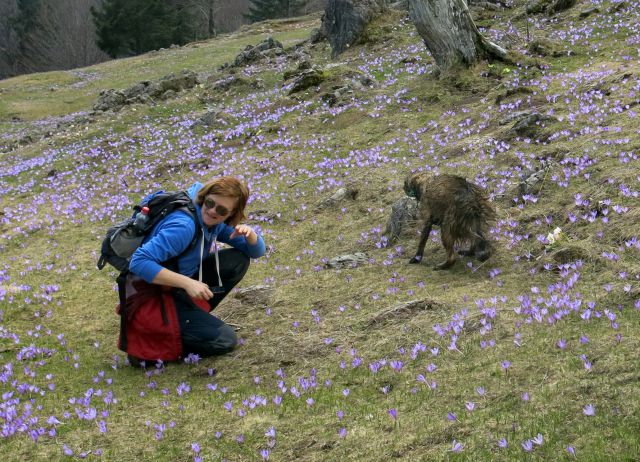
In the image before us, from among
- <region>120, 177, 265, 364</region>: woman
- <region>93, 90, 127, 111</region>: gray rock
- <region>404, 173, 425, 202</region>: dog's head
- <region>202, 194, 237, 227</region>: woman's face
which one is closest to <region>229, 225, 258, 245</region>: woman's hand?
<region>120, 177, 265, 364</region>: woman

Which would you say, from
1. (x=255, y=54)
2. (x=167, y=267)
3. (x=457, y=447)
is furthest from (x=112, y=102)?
(x=457, y=447)

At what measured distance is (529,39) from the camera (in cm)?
1811

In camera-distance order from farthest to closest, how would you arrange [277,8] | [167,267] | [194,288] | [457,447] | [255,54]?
1. [277,8]
2. [255,54]
3. [167,267]
4. [194,288]
5. [457,447]

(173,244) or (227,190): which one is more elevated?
(227,190)

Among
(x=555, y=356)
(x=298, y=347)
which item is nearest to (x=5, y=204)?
(x=298, y=347)

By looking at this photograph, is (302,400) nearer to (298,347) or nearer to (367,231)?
(298,347)

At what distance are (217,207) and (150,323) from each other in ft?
5.03

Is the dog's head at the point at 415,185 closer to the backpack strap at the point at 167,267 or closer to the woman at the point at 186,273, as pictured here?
the woman at the point at 186,273

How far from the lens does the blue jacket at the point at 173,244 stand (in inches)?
229

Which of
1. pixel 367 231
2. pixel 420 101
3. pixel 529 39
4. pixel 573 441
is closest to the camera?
pixel 573 441

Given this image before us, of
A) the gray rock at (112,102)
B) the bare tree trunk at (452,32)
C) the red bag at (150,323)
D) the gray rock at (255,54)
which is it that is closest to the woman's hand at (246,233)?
the red bag at (150,323)

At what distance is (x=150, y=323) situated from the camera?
634 cm

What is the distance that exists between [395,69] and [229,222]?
15128mm

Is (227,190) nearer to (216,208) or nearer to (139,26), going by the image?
(216,208)
